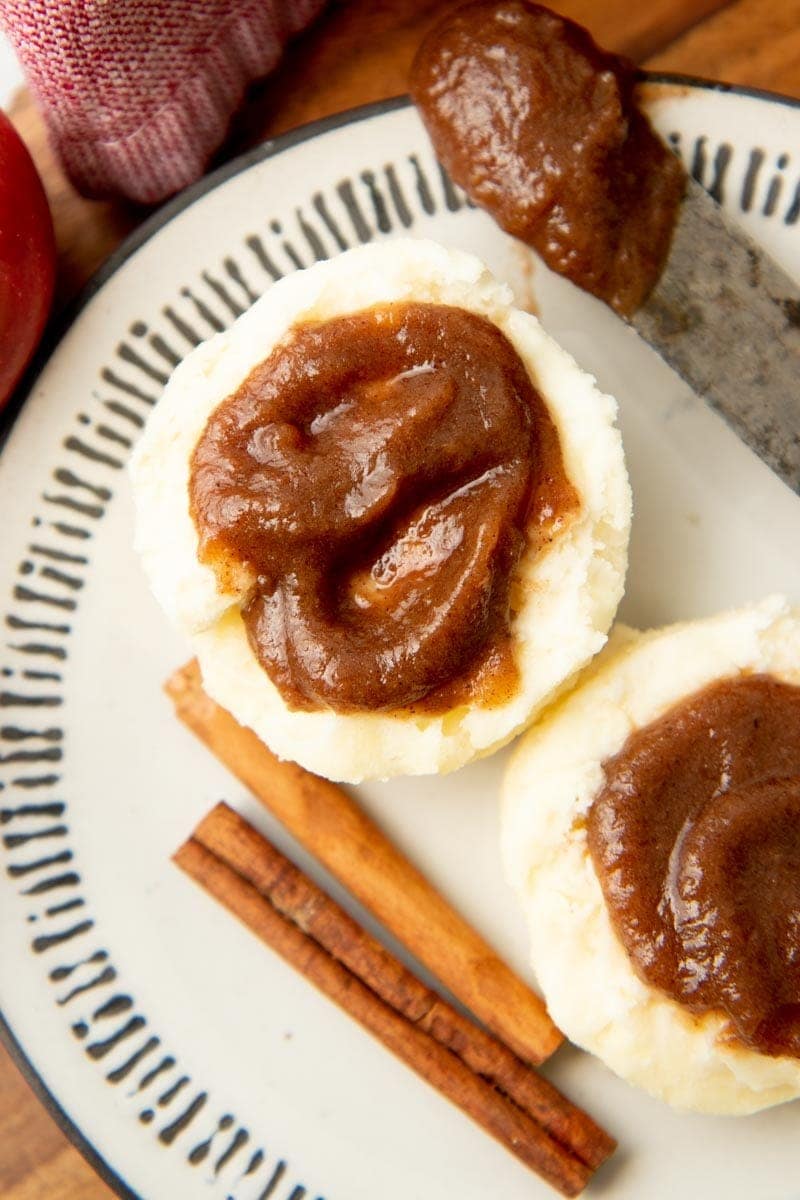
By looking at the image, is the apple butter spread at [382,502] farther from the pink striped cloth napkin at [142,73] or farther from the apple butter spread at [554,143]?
the pink striped cloth napkin at [142,73]

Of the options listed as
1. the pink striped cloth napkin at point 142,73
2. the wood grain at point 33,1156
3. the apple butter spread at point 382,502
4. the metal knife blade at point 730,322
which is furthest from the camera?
the wood grain at point 33,1156

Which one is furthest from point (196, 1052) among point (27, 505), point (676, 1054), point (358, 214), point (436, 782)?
point (358, 214)

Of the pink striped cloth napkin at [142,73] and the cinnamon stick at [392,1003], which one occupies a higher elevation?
the pink striped cloth napkin at [142,73]

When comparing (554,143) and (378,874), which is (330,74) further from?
(378,874)

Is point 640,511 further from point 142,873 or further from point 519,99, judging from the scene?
point 142,873

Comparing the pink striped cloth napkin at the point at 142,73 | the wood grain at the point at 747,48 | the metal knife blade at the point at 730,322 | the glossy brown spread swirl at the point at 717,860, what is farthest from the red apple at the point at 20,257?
the glossy brown spread swirl at the point at 717,860

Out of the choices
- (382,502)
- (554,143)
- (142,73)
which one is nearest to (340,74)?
(142,73)
